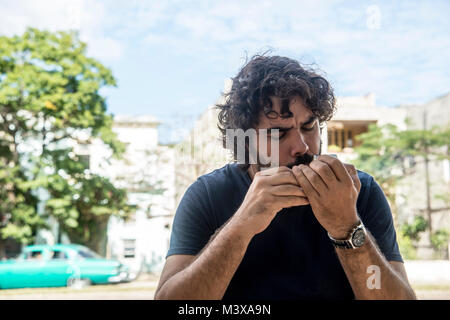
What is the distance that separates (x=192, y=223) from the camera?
0.90 metres

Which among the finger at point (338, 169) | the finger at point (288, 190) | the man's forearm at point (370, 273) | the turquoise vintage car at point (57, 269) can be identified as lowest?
the turquoise vintage car at point (57, 269)

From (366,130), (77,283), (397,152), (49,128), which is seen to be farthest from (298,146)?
(366,130)

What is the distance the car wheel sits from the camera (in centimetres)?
880

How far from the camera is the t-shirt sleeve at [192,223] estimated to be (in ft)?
2.86

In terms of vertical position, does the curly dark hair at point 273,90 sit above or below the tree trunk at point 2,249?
above

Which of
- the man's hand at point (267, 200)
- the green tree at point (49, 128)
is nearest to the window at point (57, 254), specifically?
the green tree at point (49, 128)

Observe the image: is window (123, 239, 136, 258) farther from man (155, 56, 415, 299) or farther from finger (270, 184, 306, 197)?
finger (270, 184, 306, 197)

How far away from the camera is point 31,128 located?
10.2 m

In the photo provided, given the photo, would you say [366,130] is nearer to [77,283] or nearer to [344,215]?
[77,283]

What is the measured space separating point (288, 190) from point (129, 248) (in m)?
13.1

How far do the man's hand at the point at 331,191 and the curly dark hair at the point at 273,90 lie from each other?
209mm

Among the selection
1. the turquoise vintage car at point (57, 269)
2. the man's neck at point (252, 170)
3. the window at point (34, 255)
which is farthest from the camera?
the window at point (34, 255)

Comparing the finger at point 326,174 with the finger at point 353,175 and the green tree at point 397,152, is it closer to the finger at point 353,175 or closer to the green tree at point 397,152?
the finger at point 353,175

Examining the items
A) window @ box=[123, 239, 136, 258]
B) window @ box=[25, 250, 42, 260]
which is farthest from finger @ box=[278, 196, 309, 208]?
window @ box=[123, 239, 136, 258]
